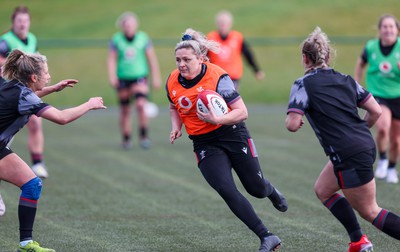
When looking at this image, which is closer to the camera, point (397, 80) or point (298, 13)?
point (397, 80)

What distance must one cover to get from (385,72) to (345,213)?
4.06m

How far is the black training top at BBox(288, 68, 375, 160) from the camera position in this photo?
5770mm

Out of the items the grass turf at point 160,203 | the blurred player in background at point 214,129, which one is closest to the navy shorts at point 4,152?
the grass turf at point 160,203

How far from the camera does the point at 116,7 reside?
36.2 meters

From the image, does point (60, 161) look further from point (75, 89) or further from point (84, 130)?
point (75, 89)

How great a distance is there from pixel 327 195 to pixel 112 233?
212cm

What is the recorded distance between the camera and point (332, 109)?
5.77 m

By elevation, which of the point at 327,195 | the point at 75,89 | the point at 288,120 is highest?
the point at 288,120

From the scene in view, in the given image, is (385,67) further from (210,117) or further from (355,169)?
(210,117)

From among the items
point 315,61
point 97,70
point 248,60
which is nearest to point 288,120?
point 315,61

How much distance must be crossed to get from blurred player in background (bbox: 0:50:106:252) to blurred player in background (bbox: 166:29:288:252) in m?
0.68

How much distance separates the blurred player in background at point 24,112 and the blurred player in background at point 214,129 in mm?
683

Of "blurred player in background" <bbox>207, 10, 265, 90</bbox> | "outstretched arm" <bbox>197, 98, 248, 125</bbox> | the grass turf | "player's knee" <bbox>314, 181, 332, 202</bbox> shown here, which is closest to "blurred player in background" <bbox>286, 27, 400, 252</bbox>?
"player's knee" <bbox>314, 181, 332, 202</bbox>

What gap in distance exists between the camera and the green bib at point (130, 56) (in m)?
13.6
